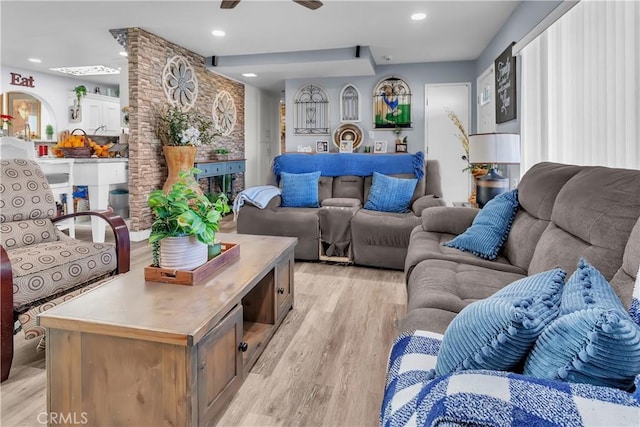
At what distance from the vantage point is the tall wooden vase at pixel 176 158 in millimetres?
4957

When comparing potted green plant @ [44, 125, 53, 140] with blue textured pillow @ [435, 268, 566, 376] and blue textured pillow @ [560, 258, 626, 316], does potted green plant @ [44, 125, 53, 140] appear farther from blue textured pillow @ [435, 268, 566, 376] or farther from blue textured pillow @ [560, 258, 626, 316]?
blue textured pillow @ [560, 258, 626, 316]

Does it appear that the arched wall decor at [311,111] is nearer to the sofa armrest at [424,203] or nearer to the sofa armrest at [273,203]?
the sofa armrest at [273,203]

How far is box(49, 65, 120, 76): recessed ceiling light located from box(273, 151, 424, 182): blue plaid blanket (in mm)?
4599

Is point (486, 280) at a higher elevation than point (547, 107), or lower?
lower

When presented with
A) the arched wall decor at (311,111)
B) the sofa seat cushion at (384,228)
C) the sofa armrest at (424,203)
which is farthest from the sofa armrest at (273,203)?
the arched wall decor at (311,111)

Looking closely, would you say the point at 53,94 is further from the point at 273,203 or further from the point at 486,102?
the point at 486,102

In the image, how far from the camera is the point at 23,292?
75.7 inches

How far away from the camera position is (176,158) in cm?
498

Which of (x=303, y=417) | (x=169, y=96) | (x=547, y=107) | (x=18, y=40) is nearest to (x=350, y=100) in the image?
(x=169, y=96)

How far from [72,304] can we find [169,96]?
441cm

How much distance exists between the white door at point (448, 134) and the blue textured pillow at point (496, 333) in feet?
19.2

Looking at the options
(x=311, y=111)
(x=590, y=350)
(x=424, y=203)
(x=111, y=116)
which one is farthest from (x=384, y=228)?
(x=111, y=116)

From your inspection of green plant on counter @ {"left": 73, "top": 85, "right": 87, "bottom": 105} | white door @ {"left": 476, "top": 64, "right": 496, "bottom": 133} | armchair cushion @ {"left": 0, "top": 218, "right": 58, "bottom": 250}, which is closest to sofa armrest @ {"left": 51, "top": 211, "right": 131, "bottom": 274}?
armchair cushion @ {"left": 0, "top": 218, "right": 58, "bottom": 250}

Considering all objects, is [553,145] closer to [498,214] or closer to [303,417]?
[498,214]
